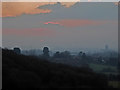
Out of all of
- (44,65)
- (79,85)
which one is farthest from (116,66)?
(79,85)

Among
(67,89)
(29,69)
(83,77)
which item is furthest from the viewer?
(29,69)

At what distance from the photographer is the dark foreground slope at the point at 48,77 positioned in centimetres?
1229

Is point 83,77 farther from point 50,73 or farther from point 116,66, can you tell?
point 116,66

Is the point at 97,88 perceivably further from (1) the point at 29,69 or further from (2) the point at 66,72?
(1) the point at 29,69

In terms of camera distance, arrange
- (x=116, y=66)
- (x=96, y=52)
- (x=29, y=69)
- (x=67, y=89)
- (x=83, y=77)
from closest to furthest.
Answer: (x=67, y=89) < (x=83, y=77) < (x=29, y=69) < (x=116, y=66) < (x=96, y=52)

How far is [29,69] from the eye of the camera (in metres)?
14.3

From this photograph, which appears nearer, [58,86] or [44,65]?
[58,86]

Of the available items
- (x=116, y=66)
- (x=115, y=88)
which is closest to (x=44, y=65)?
(x=115, y=88)

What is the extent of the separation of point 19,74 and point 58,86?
209 centimetres

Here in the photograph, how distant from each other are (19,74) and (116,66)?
27.3ft

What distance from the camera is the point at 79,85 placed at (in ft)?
40.5

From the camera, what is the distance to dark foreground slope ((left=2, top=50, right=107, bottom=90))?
12289 mm

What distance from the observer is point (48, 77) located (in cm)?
1311

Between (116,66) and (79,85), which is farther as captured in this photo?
(116,66)
